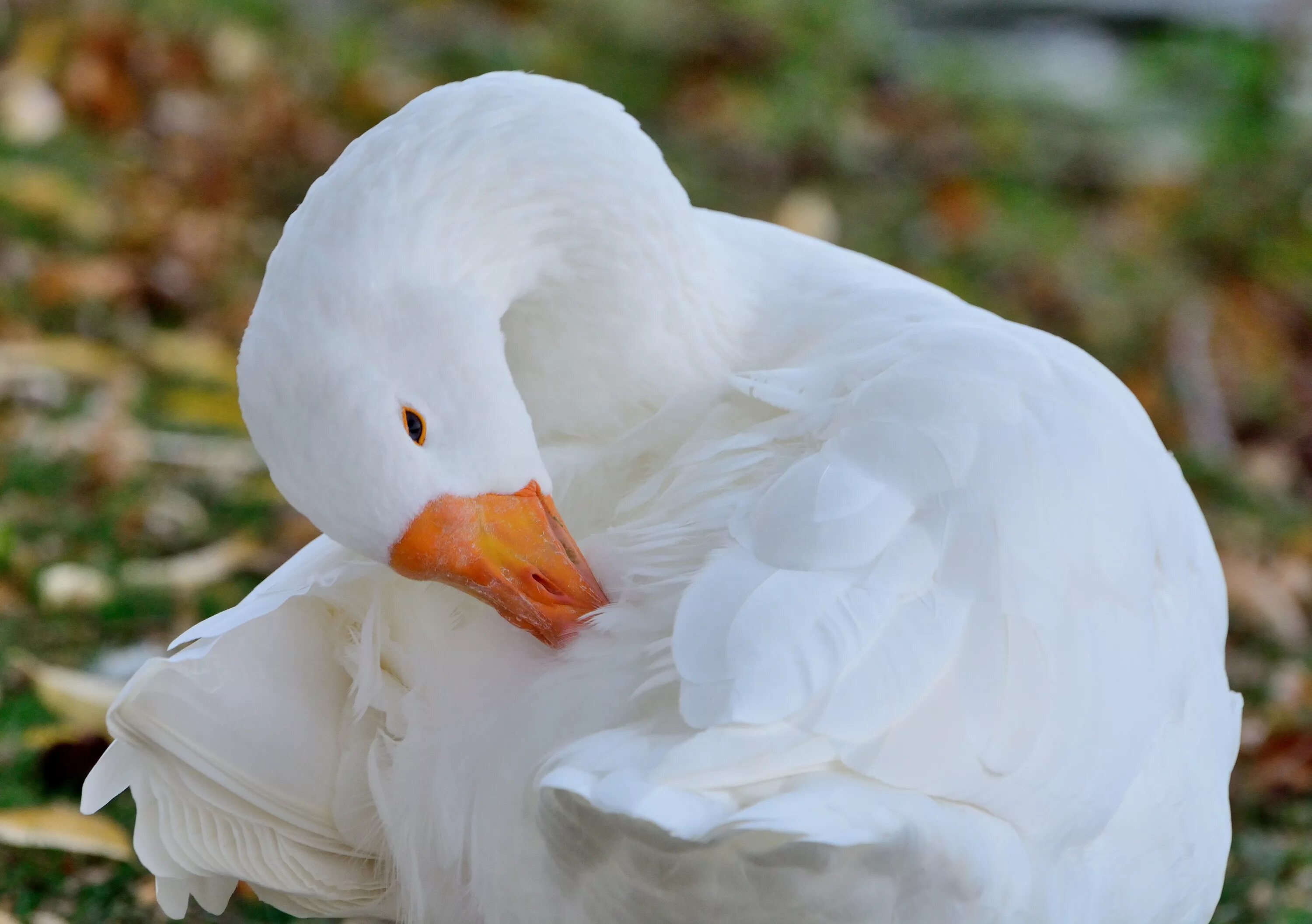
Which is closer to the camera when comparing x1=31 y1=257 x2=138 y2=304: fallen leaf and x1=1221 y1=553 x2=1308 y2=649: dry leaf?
x1=1221 y1=553 x2=1308 y2=649: dry leaf

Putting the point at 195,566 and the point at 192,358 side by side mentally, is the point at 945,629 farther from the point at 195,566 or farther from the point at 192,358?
the point at 192,358

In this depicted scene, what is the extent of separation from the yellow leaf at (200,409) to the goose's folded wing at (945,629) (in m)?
2.47

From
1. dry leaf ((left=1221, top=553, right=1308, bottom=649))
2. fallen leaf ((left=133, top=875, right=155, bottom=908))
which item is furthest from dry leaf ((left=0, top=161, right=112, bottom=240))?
dry leaf ((left=1221, top=553, right=1308, bottom=649))

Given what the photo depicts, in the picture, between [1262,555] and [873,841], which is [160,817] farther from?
[1262,555]

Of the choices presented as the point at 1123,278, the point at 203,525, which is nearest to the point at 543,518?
the point at 203,525

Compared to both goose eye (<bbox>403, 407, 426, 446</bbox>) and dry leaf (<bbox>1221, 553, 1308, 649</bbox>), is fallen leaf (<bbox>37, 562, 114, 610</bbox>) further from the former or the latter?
dry leaf (<bbox>1221, 553, 1308, 649</bbox>)

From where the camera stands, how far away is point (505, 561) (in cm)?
199

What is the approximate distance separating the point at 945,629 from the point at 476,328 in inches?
28.5

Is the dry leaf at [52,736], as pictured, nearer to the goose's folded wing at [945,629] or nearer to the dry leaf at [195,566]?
the dry leaf at [195,566]

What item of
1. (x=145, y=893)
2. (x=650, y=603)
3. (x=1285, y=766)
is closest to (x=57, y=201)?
(x=145, y=893)

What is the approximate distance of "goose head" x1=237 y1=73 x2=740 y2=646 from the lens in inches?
74.7

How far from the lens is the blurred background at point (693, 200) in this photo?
3305 mm

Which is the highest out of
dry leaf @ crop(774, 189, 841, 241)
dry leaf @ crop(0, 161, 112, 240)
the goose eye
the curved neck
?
the goose eye

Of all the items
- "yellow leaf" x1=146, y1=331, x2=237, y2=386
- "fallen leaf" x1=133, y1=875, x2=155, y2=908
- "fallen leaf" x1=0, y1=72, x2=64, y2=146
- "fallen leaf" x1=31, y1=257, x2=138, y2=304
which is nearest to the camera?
"fallen leaf" x1=133, y1=875, x2=155, y2=908
